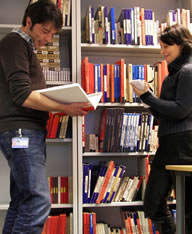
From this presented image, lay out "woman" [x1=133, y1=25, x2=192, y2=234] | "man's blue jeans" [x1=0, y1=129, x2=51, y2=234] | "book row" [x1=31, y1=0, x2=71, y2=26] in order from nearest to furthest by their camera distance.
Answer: "man's blue jeans" [x1=0, y1=129, x2=51, y2=234] → "woman" [x1=133, y1=25, x2=192, y2=234] → "book row" [x1=31, y1=0, x2=71, y2=26]

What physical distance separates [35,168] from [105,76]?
43.3 inches

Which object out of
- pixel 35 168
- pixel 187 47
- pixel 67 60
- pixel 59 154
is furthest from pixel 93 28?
pixel 35 168

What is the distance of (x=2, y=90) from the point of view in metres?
1.50

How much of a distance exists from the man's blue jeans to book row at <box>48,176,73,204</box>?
2.57 feet

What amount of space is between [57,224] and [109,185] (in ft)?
1.50

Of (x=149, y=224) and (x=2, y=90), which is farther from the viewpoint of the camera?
(x=149, y=224)

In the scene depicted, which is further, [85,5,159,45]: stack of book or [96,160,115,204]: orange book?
[85,5,159,45]: stack of book

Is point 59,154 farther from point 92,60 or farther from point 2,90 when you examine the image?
point 2,90

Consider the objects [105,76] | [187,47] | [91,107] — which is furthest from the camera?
[105,76]

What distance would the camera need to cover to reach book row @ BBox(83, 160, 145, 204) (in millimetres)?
2203

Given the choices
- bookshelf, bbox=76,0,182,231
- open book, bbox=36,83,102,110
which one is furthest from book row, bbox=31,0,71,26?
open book, bbox=36,83,102,110

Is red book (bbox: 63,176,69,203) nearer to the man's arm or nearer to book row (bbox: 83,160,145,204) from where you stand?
book row (bbox: 83,160,145,204)

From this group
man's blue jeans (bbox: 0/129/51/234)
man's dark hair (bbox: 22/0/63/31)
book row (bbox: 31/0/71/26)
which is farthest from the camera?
book row (bbox: 31/0/71/26)

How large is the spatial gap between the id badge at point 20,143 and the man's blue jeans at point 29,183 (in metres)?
0.02
